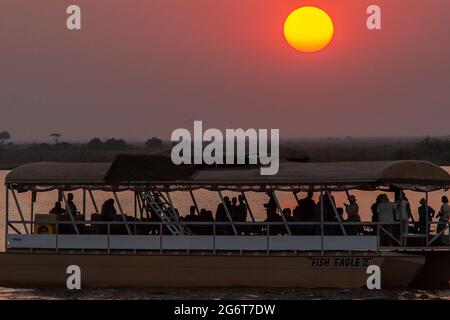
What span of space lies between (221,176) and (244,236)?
5.51 feet

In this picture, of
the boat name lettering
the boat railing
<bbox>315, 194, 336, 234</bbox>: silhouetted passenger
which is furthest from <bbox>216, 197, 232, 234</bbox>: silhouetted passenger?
the boat name lettering

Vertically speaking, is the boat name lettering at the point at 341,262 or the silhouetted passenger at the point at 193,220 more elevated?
the silhouetted passenger at the point at 193,220

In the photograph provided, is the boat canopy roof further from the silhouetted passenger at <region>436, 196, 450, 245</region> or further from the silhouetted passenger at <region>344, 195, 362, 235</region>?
the silhouetted passenger at <region>436, 196, 450, 245</region>

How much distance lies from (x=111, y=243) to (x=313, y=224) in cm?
539

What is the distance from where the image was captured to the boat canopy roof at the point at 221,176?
31469 millimetres

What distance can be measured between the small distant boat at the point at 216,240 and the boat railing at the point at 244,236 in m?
0.03

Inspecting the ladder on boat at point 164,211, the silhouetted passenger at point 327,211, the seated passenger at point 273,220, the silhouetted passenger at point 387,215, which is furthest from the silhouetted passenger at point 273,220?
the silhouetted passenger at point 387,215

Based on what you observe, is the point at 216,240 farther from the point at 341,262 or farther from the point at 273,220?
the point at 341,262

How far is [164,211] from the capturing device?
3359 centimetres

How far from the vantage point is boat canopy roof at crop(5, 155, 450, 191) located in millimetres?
31469

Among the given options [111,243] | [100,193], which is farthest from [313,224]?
[100,193]

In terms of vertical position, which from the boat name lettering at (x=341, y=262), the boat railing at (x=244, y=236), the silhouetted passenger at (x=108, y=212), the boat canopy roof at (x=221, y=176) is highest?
the boat canopy roof at (x=221, y=176)

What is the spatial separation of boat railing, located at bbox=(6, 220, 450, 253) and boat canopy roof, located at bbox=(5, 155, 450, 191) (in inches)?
39.1

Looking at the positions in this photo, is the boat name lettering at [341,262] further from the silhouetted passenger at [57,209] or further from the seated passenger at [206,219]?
the silhouetted passenger at [57,209]
